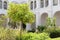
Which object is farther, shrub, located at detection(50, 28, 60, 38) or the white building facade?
the white building facade

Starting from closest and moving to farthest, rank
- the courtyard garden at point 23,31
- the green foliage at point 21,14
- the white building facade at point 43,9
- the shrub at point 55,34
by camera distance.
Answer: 1. the courtyard garden at point 23,31
2. the shrub at point 55,34
3. the green foliage at point 21,14
4. the white building facade at point 43,9

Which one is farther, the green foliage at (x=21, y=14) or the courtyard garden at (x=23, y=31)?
the green foliage at (x=21, y=14)

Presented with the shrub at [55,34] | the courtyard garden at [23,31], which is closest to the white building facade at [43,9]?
the courtyard garden at [23,31]

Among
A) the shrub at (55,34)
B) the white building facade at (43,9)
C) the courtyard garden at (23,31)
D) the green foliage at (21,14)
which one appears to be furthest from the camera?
the white building facade at (43,9)

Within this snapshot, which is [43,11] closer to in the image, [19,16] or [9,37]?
[19,16]

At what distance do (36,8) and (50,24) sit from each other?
913 cm

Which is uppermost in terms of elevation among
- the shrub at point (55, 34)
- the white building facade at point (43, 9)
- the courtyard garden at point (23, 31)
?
the white building facade at point (43, 9)

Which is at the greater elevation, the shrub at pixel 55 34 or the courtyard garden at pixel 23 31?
the courtyard garden at pixel 23 31

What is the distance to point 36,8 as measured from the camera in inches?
1329

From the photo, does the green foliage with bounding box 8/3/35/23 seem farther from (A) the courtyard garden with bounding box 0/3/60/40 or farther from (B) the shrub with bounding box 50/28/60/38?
(B) the shrub with bounding box 50/28/60/38

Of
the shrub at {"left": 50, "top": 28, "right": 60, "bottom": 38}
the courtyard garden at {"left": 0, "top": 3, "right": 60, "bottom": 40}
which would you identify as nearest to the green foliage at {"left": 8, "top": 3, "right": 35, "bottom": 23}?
the courtyard garden at {"left": 0, "top": 3, "right": 60, "bottom": 40}

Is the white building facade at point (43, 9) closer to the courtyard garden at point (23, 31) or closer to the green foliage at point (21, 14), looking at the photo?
the courtyard garden at point (23, 31)

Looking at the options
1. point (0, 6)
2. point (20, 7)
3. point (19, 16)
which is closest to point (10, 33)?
point (19, 16)

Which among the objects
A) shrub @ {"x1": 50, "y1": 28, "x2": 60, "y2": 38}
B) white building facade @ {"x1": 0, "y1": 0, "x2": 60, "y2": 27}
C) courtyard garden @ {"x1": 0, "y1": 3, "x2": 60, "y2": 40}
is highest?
white building facade @ {"x1": 0, "y1": 0, "x2": 60, "y2": 27}
